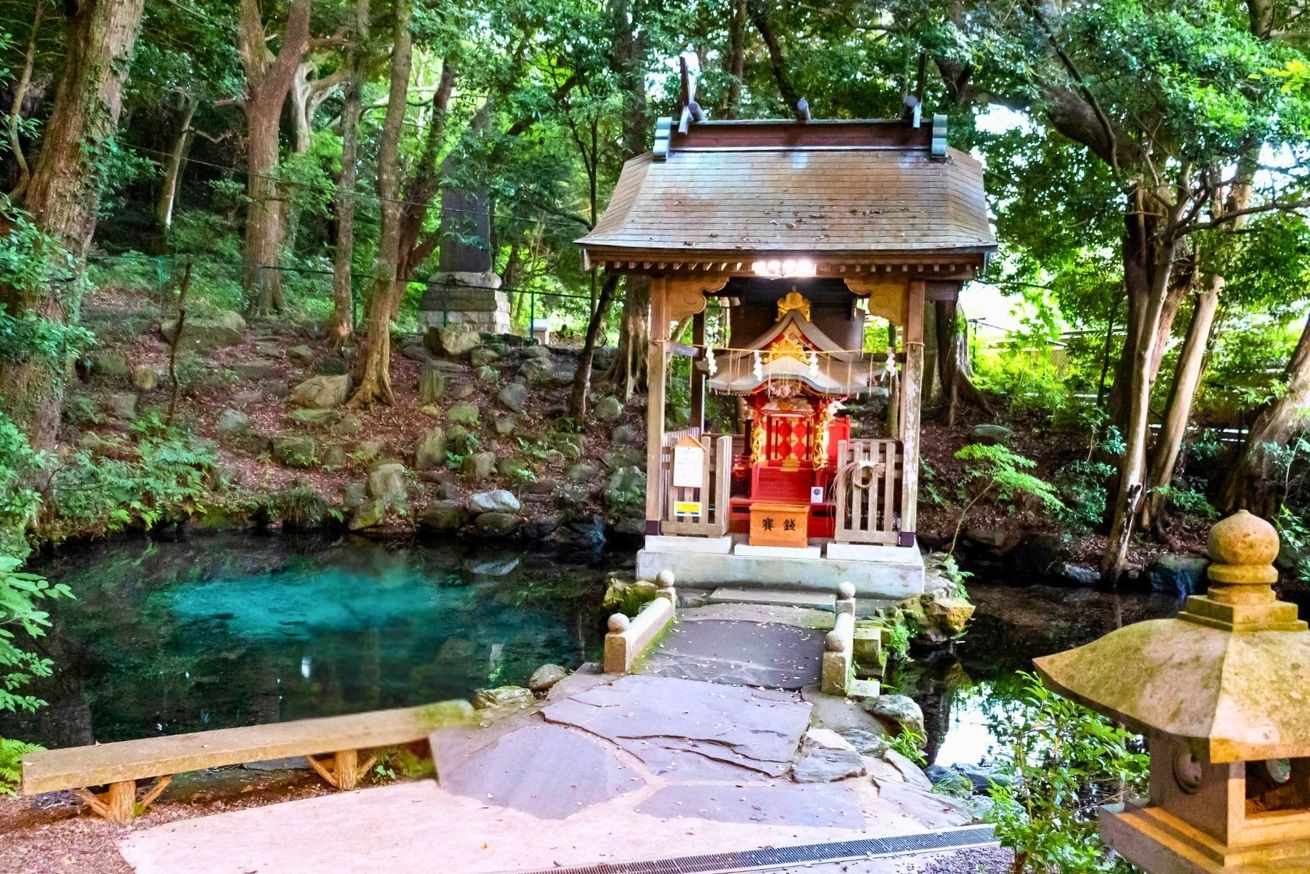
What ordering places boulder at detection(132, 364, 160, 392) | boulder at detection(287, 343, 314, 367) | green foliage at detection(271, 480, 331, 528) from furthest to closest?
1. boulder at detection(287, 343, 314, 367)
2. boulder at detection(132, 364, 160, 392)
3. green foliage at detection(271, 480, 331, 528)

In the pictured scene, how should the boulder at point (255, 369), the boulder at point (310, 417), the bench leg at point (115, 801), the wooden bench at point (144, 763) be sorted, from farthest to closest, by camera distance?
the boulder at point (255, 369) < the boulder at point (310, 417) < the bench leg at point (115, 801) < the wooden bench at point (144, 763)

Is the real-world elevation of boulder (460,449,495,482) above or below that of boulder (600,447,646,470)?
below

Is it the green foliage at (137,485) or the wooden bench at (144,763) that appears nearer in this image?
the wooden bench at (144,763)

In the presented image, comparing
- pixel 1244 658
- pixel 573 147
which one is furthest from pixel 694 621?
pixel 573 147

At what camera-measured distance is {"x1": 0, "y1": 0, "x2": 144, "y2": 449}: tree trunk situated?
26.2ft

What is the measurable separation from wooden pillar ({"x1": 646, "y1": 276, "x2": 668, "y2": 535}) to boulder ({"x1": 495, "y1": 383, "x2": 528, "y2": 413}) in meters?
8.80

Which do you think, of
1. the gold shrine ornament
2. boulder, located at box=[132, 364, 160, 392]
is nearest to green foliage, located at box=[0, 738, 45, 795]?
the gold shrine ornament

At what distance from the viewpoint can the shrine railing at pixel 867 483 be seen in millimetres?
9523

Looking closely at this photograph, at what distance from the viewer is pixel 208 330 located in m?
18.2

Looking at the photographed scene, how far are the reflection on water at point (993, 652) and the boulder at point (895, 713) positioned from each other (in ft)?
4.13

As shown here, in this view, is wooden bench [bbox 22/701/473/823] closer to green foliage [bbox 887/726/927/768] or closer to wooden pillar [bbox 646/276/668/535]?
green foliage [bbox 887/726/927/768]

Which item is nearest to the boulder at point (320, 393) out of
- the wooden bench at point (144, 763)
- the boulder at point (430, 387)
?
the boulder at point (430, 387)

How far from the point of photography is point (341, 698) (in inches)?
62.6

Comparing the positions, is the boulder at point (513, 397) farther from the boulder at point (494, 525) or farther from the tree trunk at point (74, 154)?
the tree trunk at point (74, 154)
